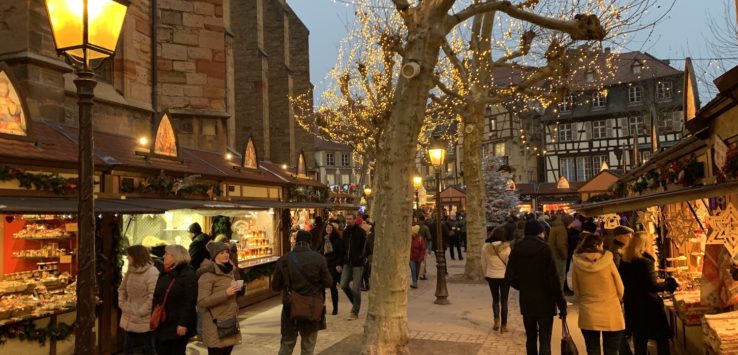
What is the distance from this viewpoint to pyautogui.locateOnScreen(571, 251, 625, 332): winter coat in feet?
18.9

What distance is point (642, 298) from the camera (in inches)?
251

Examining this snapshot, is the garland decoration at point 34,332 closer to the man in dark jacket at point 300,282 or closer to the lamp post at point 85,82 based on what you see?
the man in dark jacket at point 300,282

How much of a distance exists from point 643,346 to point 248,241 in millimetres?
10176

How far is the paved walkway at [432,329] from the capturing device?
8.07 m

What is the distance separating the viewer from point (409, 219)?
7.23m

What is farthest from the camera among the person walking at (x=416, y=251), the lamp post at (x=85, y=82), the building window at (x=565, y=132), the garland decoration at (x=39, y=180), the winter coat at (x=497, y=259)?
the building window at (x=565, y=132)

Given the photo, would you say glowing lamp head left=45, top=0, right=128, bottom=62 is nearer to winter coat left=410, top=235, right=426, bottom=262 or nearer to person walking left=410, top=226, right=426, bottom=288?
person walking left=410, top=226, right=426, bottom=288

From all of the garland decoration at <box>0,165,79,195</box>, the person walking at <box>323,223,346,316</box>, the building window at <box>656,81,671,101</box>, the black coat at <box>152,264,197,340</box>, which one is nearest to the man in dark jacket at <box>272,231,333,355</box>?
the black coat at <box>152,264,197,340</box>

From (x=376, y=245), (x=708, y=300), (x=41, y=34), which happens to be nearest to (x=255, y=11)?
(x=41, y=34)

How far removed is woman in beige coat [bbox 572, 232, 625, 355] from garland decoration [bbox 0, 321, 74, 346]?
642cm

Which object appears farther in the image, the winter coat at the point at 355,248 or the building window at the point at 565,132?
the building window at the point at 565,132

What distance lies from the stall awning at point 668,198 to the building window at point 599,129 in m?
43.8

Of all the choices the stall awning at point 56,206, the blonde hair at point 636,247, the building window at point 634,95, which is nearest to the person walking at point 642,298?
the blonde hair at point 636,247

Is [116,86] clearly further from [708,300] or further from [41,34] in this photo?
[708,300]
